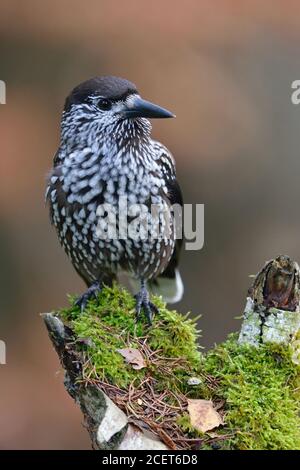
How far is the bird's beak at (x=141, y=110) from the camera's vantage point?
15.1 feet

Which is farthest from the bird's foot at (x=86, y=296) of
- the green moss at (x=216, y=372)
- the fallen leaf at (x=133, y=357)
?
the fallen leaf at (x=133, y=357)

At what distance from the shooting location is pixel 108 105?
4.75 m

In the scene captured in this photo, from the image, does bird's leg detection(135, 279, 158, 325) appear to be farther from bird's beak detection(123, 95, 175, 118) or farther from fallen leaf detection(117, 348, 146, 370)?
bird's beak detection(123, 95, 175, 118)

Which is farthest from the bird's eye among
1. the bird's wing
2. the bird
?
the bird's wing

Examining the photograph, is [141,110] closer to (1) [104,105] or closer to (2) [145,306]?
(1) [104,105]

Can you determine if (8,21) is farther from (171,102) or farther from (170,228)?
(170,228)

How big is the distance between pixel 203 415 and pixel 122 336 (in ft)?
2.17

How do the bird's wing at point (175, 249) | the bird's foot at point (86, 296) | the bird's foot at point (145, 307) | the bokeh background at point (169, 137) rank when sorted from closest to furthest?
1. the bird's foot at point (145, 307)
2. the bird's foot at point (86, 296)
3. the bird's wing at point (175, 249)
4. the bokeh background at point (169, 137)

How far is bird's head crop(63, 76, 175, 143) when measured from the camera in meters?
4.64

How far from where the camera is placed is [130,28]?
28.0ft

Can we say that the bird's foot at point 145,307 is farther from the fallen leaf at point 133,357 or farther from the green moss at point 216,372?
the fallen leaf at point 133,357

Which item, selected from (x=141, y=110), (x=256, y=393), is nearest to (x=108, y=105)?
(x=141, y=110)

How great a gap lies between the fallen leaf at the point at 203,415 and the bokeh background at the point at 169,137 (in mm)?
4891
